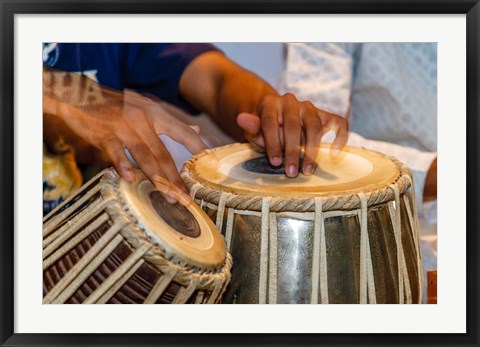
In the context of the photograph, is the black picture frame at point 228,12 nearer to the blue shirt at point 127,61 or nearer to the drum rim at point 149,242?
the blue shirt at point 127,61

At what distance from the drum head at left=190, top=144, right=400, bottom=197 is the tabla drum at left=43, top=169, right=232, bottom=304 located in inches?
3.2

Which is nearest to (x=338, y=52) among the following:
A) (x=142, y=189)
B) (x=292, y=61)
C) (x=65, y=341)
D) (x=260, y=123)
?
(x=292, y=61)

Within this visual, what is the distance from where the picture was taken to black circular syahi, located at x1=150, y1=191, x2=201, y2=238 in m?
0.99

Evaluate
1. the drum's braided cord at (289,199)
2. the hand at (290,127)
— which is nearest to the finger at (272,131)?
the hand at (290,127)

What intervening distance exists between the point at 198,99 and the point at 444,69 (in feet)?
1.41

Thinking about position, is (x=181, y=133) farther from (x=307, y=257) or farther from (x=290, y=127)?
(x=307, y=257)

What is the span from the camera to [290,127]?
42.0 inches

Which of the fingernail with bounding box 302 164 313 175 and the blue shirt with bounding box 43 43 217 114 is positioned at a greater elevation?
the blue shirt with bounding box 43 43 217 114

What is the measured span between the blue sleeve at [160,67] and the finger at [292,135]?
0.54 ft

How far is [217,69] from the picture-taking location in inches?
43.2

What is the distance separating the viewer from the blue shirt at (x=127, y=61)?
1.05m

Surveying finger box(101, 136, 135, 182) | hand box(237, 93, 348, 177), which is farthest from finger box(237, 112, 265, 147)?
finger box(101, 136, 135, 182)

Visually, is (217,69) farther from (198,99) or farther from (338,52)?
(338,52)

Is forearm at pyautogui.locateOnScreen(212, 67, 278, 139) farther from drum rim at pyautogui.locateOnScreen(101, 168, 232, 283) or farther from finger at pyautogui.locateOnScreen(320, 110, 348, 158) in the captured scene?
drum rim at pyautogui.locateOnScreen(101, 168, 232, 283)
